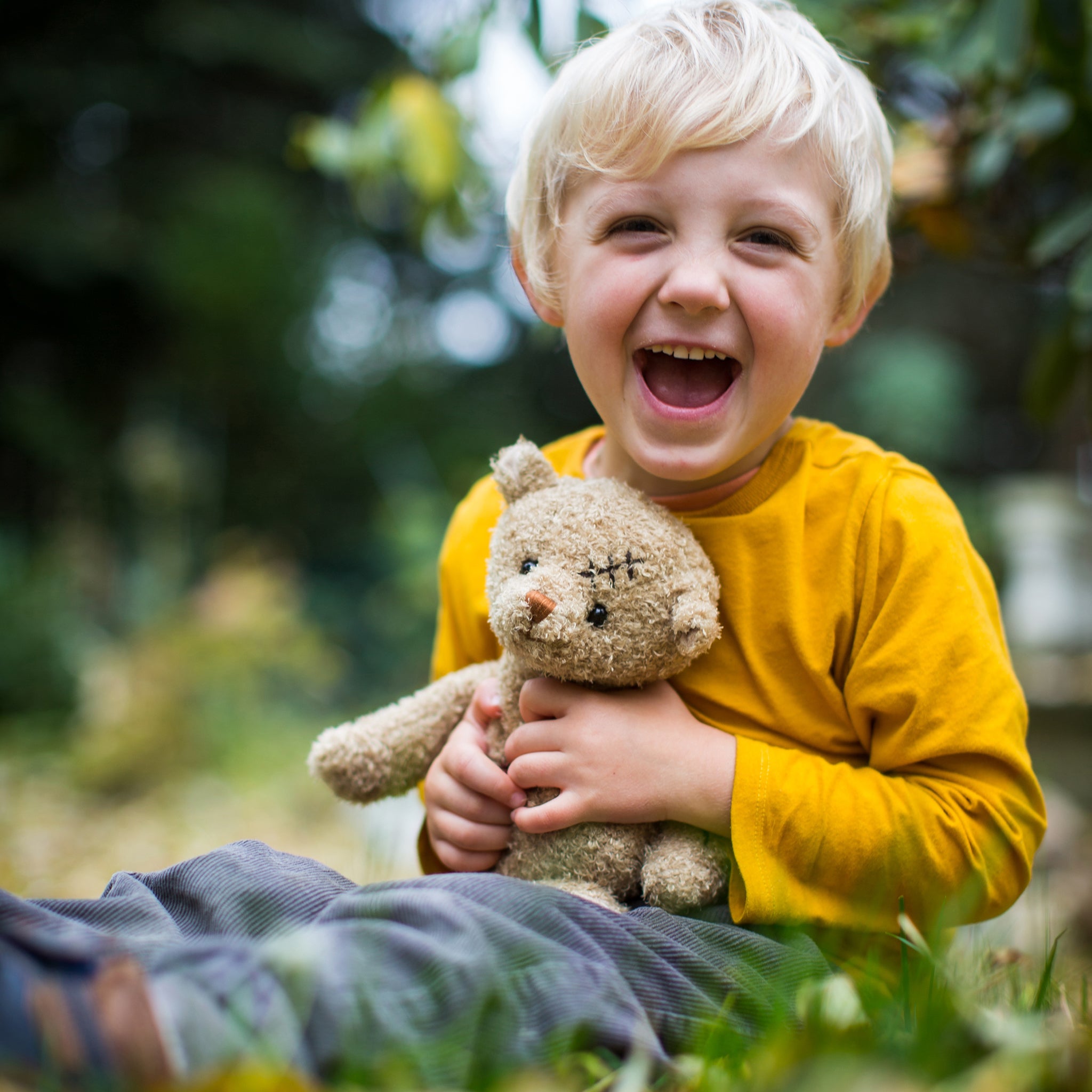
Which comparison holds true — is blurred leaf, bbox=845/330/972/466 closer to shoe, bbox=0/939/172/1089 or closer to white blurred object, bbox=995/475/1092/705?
white blurred object, bbox=995/475/1092/705

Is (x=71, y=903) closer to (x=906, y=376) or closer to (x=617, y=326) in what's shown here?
(x=617, y=326)

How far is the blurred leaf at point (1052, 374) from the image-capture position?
1.84m

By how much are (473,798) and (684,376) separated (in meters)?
0.53

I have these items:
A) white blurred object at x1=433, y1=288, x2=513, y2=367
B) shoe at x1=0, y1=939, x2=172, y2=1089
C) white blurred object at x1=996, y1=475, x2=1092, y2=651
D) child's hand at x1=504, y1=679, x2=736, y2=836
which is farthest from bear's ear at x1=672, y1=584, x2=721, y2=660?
white blurred object at x1=433, y1=288, x2=513, y2=367

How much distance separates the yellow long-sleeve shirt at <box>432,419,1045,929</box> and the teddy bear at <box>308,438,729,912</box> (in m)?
0.08

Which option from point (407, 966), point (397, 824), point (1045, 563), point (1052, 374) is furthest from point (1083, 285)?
point (1045, 563)

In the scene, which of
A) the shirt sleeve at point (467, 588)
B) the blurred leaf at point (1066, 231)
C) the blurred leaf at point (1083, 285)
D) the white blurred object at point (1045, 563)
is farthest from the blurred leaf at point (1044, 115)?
the white blurred object at point (1045, 563)

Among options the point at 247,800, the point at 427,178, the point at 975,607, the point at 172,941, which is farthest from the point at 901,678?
the point at 247,800

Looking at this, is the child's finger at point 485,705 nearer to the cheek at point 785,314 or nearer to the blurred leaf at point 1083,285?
the cheek at point 785,314

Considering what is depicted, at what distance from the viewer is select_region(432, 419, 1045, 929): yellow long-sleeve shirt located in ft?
3.04

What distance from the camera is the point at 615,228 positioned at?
3.43 feet

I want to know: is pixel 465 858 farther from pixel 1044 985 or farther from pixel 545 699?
pixel 1044 985

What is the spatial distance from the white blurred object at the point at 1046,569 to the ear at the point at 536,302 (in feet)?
18.3

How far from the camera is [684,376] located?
3.46 feet
